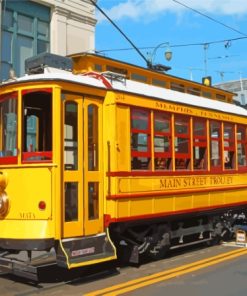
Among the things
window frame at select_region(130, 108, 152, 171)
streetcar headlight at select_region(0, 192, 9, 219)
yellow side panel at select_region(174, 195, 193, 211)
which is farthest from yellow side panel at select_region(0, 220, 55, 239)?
yellow side panel at select_region(174, 195, 193, 211)

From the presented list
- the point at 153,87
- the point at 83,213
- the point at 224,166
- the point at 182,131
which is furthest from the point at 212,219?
the point at 83,213

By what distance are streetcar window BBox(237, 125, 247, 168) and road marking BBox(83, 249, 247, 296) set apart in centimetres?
242

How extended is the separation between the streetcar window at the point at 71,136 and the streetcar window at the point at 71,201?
28cm

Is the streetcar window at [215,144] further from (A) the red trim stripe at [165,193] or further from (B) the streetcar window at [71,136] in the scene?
(B) the streetcar window at [71,136]

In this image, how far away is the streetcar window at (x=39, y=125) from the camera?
26.9 ft

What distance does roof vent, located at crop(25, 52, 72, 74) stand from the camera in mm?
8789

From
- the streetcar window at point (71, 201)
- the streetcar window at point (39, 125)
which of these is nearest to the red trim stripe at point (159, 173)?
the streetcar window at point (71, 201)

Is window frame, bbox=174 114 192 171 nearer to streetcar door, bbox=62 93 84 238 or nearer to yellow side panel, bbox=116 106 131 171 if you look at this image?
yellow side panel, bbox=116 106 131 171

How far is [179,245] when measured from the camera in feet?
36.3

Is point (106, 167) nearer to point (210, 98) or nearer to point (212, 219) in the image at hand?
point (212, 219)

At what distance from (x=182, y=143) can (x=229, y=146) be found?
1994 millimetres

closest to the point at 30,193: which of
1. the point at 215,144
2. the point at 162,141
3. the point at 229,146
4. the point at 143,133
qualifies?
the point at 143,133

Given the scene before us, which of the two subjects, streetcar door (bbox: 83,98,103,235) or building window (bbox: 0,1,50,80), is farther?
building window (bbox: 0,1,50,80)

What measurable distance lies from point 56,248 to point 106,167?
62.7 inches
